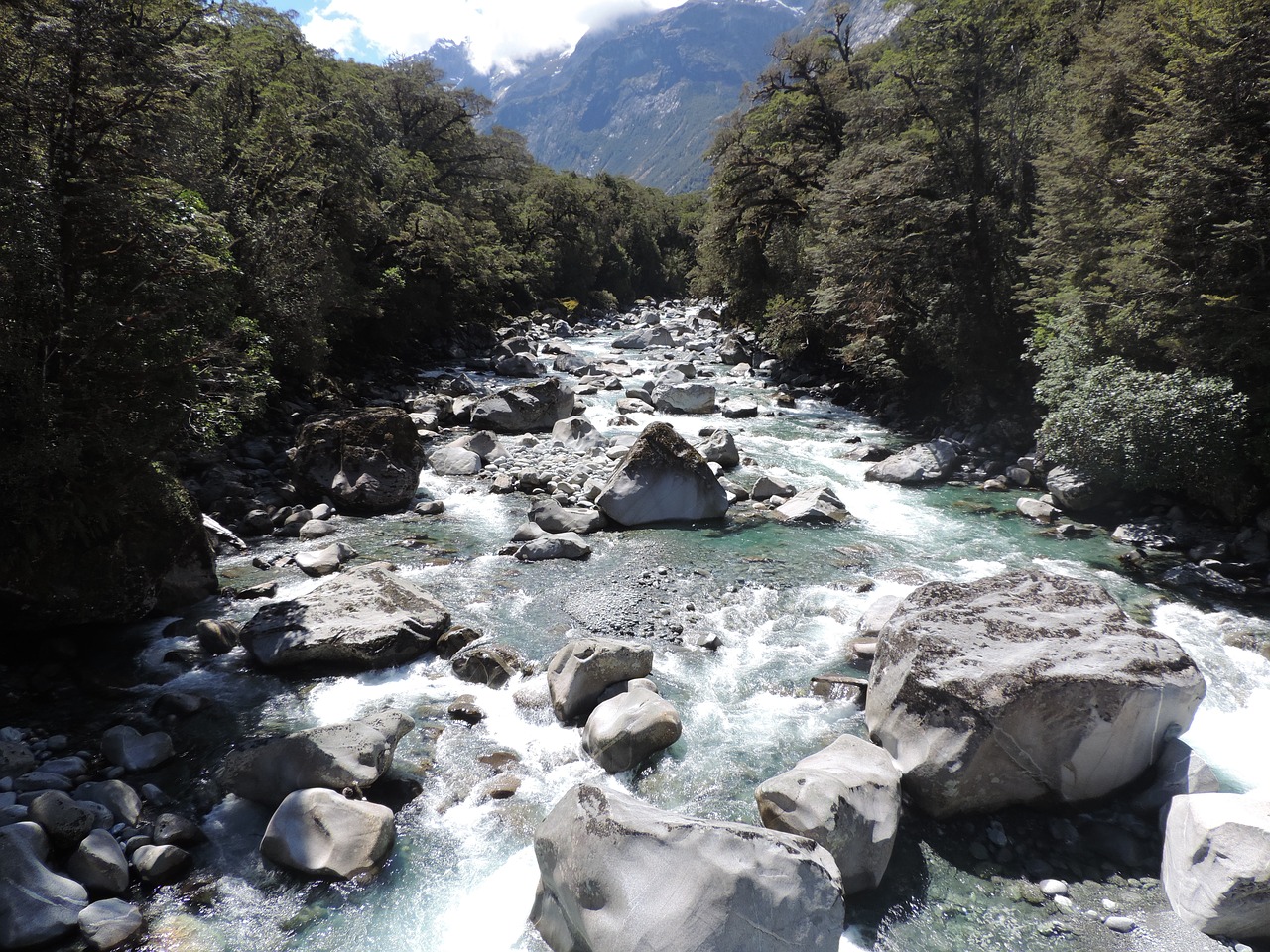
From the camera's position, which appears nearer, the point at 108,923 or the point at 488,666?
the point at 108,923

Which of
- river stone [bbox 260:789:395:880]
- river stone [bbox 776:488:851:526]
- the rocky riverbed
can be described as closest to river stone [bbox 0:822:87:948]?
the rocky riverbed

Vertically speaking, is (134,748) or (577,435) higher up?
(577,435)

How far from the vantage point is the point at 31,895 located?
5.18m

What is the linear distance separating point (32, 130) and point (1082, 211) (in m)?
18.0

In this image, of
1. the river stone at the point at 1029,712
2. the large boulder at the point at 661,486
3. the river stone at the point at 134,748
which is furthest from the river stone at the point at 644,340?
the river stone at the point at 134,748

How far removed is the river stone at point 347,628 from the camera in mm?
8961

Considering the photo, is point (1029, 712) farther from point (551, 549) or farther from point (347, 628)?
point (551, 549)

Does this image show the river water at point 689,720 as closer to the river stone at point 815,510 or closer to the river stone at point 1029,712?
the river stone at point 1029,712

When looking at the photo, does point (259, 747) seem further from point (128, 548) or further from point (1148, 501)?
point (1148, 501)

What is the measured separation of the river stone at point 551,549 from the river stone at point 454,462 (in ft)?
16.9

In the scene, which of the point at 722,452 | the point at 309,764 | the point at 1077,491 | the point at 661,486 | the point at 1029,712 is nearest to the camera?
the point at 1029,712

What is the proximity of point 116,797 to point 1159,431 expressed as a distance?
1549 cm

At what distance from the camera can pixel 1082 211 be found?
15391mm

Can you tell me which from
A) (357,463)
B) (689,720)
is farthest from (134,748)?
(357,463)
